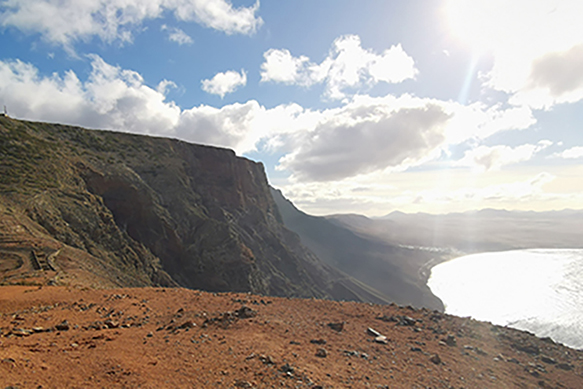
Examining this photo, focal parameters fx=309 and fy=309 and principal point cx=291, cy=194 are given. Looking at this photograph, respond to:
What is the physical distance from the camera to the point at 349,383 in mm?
6359

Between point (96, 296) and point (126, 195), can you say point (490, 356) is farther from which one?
point (126, 195)

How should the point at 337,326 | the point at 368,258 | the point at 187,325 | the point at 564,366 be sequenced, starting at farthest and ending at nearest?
the point at 368,258, the point at 337,326, the point at 564,366, the point at 187,325

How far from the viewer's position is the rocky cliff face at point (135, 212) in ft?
67.0

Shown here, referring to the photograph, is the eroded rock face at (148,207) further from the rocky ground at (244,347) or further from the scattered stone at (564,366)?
the scattered stone at (564,366)

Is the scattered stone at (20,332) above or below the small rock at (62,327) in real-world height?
above

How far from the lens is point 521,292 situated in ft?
279

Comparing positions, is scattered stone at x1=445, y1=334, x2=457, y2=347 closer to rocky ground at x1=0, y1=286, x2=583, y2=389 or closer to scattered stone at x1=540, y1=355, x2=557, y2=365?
rocky ground at x1=0, y1=286, x2=583, y2=389

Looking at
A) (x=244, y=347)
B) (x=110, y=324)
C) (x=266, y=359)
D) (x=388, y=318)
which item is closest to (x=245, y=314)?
(x=244, y=347)

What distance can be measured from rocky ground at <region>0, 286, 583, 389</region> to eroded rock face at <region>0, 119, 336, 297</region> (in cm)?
849

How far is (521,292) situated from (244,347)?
340 ft

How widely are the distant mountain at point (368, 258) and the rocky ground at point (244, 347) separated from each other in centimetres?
8112

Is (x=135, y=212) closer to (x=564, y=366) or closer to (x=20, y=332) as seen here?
(x=20, y=332)

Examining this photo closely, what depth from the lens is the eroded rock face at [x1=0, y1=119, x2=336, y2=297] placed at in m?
23.9

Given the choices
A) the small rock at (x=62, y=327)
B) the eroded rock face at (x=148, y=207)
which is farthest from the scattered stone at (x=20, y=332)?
the eroded rock face at (x=148, y=207)
